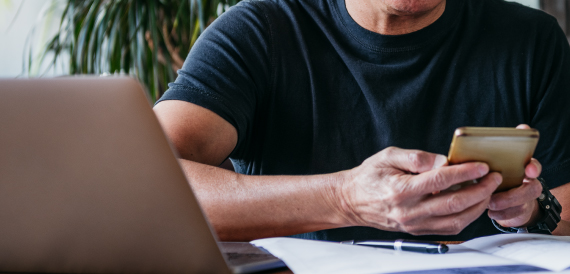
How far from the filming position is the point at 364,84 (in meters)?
0.94

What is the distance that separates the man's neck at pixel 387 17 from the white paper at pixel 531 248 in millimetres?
471

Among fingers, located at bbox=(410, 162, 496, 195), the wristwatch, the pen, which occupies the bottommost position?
the wristwatch

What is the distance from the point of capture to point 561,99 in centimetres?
96

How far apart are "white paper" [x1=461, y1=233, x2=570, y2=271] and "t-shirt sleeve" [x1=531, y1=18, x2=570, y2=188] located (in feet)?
1.09

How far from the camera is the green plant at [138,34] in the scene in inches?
64.4

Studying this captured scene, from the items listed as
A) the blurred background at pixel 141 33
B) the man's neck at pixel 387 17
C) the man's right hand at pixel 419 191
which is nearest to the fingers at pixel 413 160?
the man's right hand at pixel 419 191

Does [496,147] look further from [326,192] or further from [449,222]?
[326,192]

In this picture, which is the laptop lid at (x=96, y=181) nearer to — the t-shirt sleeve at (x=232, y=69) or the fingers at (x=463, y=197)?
the fingers at (x=463, y=197)

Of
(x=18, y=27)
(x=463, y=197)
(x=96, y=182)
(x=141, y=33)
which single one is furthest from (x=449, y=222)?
(x=18, y=27)

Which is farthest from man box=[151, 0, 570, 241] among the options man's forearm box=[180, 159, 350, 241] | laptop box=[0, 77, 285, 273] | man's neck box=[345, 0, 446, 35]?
laptop box=[0, 77, 285, 273]

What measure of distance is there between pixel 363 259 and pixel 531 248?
0.66 ft

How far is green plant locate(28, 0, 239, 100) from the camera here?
1.64 m

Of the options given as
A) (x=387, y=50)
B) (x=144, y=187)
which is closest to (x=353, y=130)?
(x=387, y=50)

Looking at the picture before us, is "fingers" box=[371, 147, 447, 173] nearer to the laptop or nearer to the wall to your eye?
the laptop
